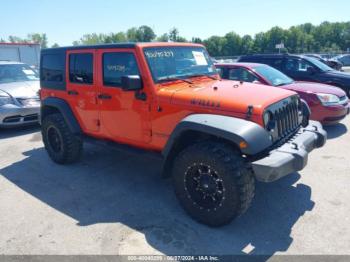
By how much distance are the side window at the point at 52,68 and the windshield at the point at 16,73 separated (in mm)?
3649

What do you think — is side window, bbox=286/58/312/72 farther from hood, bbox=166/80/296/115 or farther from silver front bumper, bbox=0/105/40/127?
silver front bumper, bbox=0/105/40/127

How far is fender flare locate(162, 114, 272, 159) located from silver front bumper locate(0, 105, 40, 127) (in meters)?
5.45

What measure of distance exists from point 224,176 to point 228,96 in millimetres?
910

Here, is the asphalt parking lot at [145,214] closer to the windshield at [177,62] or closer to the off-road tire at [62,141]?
the off-road tire at [62,141]

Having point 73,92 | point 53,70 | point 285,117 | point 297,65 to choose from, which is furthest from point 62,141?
point 297,65

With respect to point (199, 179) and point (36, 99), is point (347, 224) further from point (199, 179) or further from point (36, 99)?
point (36, 99)

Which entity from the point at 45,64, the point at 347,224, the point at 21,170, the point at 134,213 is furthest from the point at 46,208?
the point at 347,224

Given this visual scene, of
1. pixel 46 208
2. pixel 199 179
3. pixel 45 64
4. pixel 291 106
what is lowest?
pixel 46 208

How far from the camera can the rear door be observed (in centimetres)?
461

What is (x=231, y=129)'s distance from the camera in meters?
3.03

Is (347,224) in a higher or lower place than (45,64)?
lower

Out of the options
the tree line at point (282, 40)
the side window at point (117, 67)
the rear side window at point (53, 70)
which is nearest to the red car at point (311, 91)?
the side window at point (117, 67)

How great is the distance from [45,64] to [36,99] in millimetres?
2716

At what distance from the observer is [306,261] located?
9.25 ft
